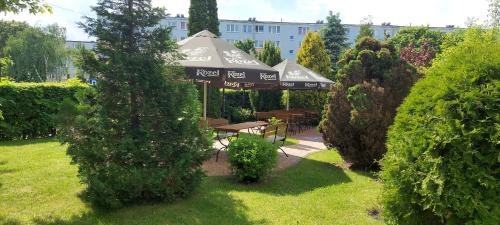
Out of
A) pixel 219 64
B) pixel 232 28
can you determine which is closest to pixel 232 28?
pixel 232 28

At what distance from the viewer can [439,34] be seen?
147ft

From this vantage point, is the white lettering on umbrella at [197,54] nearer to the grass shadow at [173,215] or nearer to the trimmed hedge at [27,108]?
the grass shadow at [173,215]

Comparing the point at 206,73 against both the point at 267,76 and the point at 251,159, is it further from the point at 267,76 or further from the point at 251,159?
the point at 251,159

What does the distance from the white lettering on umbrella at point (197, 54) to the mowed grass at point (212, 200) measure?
9.66ft

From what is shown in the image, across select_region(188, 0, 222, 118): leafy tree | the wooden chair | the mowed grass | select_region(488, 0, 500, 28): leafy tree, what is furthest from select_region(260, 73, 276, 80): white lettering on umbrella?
select_region(488, 0, 500, 28): leafy tree

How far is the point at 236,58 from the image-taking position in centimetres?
970

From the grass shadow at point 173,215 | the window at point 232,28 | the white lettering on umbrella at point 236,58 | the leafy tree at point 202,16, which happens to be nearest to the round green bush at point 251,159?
the grass shadow at point 173,215

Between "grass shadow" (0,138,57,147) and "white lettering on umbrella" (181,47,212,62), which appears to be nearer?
"white lettering on umbrella" (181,47,212,62)

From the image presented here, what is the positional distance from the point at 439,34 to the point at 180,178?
46.2 m

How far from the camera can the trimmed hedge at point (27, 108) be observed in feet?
37.9

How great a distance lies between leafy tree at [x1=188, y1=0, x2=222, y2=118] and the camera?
18.8 m

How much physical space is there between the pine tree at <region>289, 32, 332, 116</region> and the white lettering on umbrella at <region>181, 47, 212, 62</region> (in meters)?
11.7

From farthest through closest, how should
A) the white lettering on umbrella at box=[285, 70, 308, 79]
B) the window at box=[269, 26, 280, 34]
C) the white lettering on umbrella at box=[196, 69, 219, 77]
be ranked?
1. the window at box=[269, 26, 280, 34]
2. the white lettering on umbrella at box=[285, 70, 308, 79]
3. the white lettering on umbrella at box=[196, 69, 219, 77]

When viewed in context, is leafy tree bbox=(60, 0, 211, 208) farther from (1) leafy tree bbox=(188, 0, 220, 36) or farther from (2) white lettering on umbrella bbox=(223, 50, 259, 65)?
(1) leafy tree bbox=(188, 0, 220, 36)
